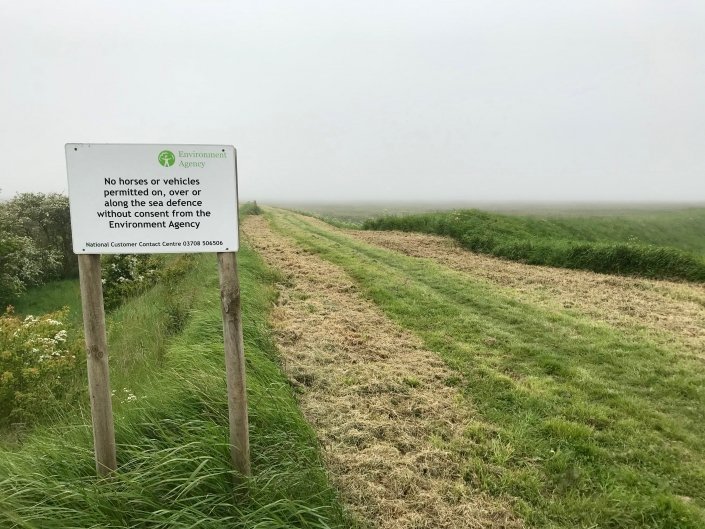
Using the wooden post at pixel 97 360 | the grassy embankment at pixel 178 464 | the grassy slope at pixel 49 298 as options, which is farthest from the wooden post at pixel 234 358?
the grassy slope at pixel 49 298

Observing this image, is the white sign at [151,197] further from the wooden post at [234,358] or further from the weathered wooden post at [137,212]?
the wooden post at [234,358]

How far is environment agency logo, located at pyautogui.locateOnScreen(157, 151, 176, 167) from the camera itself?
9.63 ft

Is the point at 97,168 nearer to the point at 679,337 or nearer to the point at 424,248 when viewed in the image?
the point at 679,337

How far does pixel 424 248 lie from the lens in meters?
18.0

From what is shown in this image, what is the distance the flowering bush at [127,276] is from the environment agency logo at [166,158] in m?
11.0

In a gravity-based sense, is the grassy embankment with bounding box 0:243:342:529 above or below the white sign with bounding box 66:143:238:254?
below

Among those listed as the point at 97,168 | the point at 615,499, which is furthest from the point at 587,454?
the point at 97,168

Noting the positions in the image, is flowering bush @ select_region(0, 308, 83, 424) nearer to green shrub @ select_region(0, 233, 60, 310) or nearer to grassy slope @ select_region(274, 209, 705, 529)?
grassy slope @ select_region(274, 209, 705, 529)

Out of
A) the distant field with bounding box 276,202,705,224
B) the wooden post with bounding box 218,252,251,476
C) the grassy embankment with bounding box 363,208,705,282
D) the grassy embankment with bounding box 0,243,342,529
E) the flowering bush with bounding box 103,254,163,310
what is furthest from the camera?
the distant field with bounding box 276,202,705,224

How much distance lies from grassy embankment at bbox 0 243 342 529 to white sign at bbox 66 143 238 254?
155 centimetres

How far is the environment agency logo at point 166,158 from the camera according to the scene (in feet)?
9.63

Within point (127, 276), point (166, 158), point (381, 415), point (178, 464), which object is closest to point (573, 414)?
point (381, 415)

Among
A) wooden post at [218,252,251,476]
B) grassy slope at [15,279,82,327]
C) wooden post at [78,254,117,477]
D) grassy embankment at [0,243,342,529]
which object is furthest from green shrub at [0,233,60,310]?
wooden post at [218,252,251,476]

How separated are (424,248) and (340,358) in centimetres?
1228
